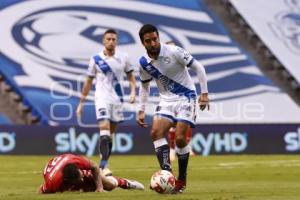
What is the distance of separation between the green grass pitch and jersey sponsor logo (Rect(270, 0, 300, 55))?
944 cm

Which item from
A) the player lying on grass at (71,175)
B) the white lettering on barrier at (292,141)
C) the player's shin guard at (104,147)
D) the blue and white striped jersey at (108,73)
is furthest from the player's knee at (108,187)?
the white lettering on barrier at (292,141)

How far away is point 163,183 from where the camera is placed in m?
11.9

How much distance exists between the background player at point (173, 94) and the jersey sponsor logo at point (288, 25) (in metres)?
Answer: 21.5

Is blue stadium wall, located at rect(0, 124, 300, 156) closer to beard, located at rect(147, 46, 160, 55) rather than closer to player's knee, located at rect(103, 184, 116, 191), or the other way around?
player's knee, located at rect(103, 184, 116, 191)

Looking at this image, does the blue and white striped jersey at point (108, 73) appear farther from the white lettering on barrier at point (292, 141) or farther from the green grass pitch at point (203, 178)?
the white lettering on barrier at point (292, 141)

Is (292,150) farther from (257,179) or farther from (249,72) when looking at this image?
(257,179)

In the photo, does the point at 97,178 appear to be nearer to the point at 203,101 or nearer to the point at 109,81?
the point at 203,101

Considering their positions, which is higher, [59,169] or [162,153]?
[162,153]

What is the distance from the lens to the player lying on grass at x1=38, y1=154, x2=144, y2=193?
11539 mm

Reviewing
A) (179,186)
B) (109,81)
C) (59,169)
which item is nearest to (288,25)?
(109,81)

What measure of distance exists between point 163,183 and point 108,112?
545 cm

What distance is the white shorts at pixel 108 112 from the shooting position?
1714 centimetres

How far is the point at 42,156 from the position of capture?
25734 millimetres

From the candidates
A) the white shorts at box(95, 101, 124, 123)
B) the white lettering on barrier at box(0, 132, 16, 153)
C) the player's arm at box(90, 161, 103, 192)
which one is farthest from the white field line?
the white lettering on barrier at box(0, 132, 16, 153)
